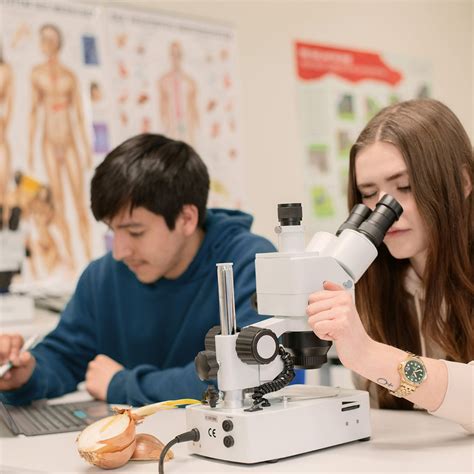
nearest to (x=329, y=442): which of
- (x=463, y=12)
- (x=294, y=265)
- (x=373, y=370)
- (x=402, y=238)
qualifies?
(x=373, y=370)

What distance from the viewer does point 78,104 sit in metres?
2.91

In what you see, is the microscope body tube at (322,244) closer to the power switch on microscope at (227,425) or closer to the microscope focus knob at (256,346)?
the microscope focus knob at (256,346)

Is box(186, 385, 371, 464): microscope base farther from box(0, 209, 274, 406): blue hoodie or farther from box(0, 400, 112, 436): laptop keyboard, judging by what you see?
box(0, 209, 274, 406): blue hoodie

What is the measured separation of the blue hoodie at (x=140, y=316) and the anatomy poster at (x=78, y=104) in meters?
0.72

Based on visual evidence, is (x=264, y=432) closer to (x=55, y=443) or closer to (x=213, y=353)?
(x=213, y=353)

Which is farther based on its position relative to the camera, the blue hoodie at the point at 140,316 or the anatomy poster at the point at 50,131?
the anatomy poster at the point at 50,131

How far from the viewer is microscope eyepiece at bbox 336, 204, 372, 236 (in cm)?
124

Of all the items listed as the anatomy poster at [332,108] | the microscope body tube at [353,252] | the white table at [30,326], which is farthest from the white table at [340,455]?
the anatomy poster at [332,108]

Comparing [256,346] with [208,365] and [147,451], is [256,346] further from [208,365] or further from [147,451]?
[147,451]

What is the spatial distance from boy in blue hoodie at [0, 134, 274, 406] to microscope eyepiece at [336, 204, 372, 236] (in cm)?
49

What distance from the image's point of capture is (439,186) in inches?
56.4

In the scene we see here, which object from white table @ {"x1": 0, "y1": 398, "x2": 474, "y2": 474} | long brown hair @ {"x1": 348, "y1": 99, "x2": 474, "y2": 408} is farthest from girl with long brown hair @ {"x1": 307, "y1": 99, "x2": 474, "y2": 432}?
white table @ {"x1": 0, "y1": 398, "x2": 474, "y2": 474}

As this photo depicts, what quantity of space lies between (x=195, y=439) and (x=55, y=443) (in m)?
0.31

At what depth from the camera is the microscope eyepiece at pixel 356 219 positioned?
4.06ft
